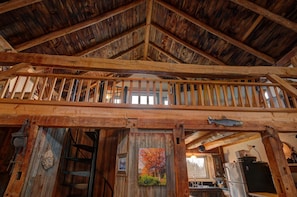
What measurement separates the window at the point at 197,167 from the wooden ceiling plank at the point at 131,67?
20.8 feet

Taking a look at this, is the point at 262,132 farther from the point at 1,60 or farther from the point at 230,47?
the point at 1,60

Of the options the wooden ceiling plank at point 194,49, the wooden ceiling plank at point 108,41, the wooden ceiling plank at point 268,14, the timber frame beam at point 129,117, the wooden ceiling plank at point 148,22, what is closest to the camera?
the timber frame beam at point 129,117

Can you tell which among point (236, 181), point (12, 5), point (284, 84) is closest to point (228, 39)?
point (284, 84)

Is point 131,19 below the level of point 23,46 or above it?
above

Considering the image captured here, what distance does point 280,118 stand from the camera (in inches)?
148

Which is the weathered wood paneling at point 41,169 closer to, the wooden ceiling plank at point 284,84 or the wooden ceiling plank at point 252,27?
the wooden ceiling plank at point 284,84

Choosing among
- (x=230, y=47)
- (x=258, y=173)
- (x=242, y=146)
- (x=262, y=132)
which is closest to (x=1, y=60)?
(x=262, y=132)

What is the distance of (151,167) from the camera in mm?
3072

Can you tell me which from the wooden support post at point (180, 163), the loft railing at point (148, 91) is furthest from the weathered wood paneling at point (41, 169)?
the wooden support post at point (180, 163)

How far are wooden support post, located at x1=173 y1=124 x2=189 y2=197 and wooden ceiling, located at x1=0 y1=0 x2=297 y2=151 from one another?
7.99ft

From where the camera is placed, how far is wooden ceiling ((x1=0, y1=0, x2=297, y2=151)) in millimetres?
4184

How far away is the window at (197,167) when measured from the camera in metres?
8.12

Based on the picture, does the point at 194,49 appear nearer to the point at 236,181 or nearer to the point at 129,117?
the point at 129,117

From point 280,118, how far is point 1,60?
5.43m
